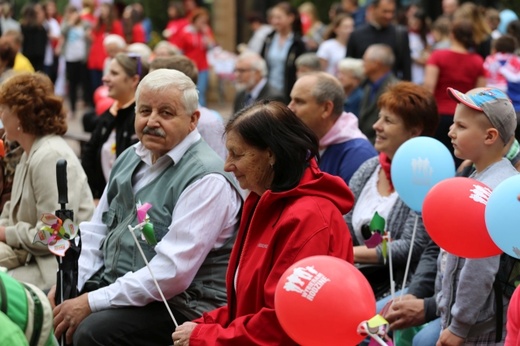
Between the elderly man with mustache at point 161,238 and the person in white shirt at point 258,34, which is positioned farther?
the person in white shirt at point 258,34

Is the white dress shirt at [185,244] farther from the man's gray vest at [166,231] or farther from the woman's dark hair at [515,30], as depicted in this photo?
the woman's dark hair at [515,30]

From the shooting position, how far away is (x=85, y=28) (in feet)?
58.5

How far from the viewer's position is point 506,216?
3574mm

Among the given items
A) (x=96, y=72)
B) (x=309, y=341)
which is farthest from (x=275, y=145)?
(x=96, y=72)

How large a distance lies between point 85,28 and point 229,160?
1432 cm

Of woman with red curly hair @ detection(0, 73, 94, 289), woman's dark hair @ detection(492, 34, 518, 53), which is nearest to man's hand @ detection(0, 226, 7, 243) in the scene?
woman with red curly hair @ detection(0, 73, 94, 289)

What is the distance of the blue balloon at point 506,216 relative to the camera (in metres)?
3.55

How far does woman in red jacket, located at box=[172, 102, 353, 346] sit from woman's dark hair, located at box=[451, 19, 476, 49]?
5.61 meters

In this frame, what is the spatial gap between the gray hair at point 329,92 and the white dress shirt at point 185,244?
5.26 feet

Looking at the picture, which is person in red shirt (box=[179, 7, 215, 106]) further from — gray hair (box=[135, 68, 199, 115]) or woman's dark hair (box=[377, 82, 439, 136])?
gray hair (box=[135, 68, 199, 115])

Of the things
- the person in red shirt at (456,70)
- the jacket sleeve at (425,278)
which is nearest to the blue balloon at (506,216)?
the jacket sleeve at (425,278)

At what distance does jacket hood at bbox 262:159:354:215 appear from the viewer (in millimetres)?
3877

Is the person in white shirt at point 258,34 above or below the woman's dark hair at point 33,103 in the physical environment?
below

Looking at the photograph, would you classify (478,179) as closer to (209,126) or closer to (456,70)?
(209,126)
